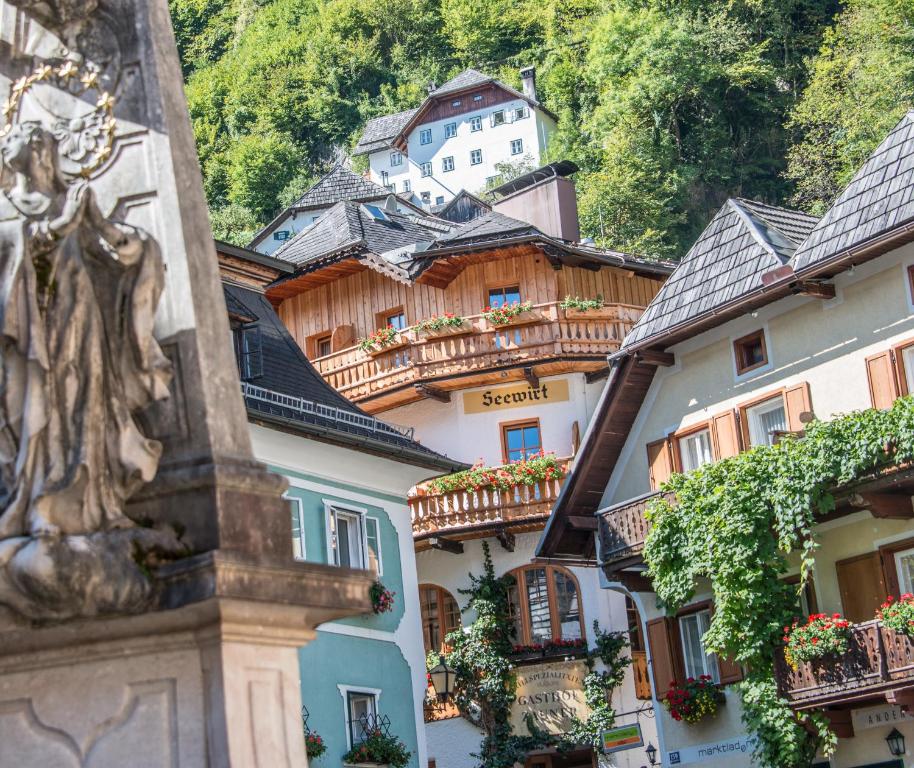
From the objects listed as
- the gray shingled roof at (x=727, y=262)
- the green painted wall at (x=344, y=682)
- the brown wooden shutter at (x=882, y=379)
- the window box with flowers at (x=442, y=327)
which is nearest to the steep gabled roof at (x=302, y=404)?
the green painted wall at (x=344, y=682)

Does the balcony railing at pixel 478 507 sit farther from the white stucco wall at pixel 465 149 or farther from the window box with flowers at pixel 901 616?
the white stucco wall at pixel 465 149

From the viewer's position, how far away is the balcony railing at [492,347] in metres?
36.7

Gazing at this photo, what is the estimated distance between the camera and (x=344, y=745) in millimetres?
22000

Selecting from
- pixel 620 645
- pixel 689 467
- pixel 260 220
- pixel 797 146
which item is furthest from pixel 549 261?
pixel 260 220

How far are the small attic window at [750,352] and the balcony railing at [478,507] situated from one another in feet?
32.4

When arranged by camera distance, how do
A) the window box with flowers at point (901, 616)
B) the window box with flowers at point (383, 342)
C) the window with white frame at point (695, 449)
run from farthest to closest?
the window box with flowers at point (383, 342) → the window with white frame at point (695, 449) → the window box with flowers at point (901, 616)

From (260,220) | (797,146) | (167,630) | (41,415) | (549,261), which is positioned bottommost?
(167,630)

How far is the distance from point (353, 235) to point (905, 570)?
21.7m

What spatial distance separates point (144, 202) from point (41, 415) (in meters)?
1.02

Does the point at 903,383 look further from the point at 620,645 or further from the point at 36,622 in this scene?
the point at 36,622

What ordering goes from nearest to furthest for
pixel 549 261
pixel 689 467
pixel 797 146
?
pixel 689 467
pixel 549 261
pixel 797 146

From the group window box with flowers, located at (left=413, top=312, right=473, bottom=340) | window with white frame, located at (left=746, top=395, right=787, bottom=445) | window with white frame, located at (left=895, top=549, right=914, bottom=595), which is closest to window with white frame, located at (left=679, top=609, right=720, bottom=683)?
window with white frame, located at (left=746, top=395, right=787, bottom=445)

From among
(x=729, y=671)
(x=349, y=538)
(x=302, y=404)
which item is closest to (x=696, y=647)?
(x=729, y=671)

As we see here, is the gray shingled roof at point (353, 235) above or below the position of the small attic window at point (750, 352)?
above
